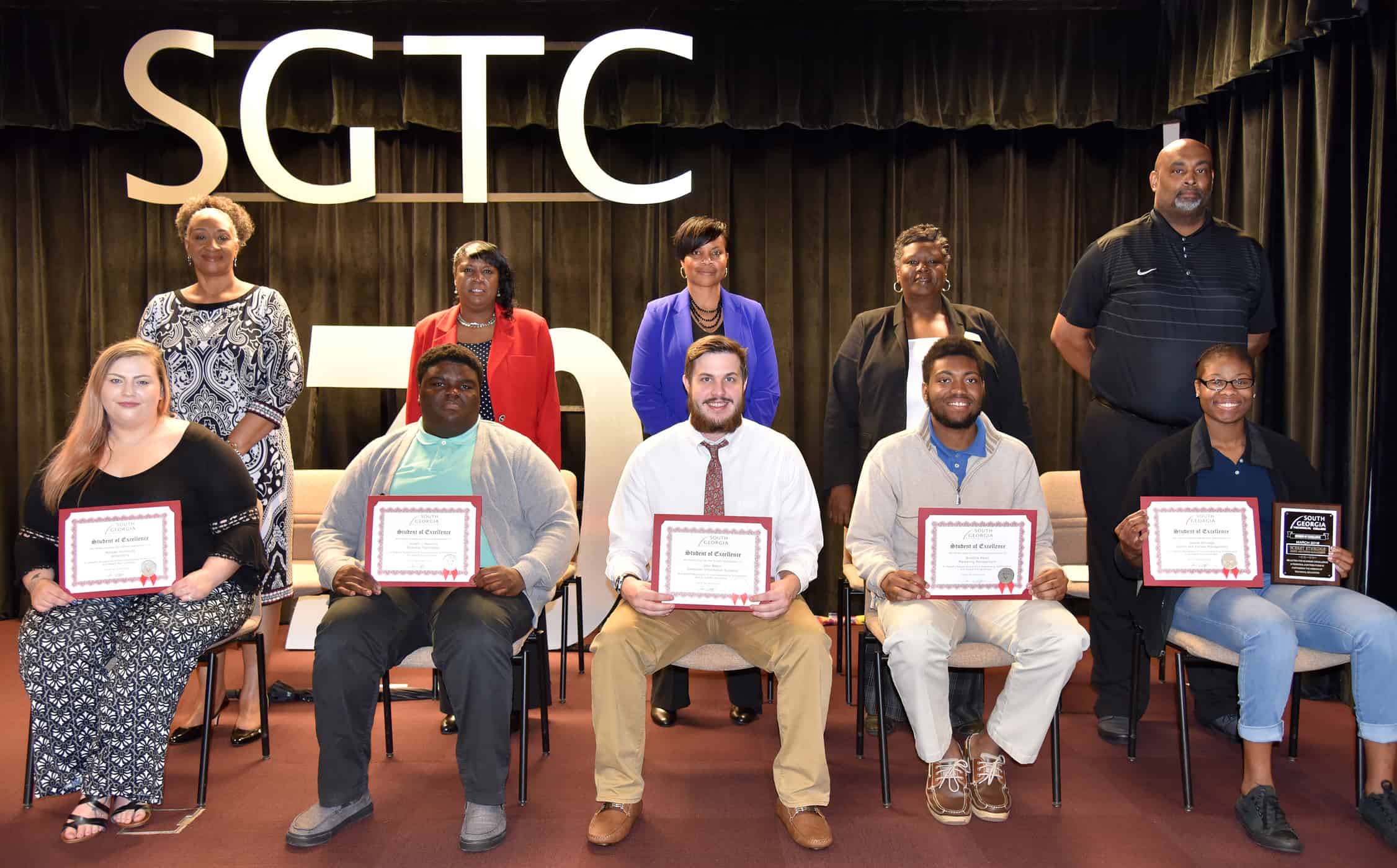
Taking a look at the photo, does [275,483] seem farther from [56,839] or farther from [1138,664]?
[1138,664]

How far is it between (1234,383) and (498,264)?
2.81m

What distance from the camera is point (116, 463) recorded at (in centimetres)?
326

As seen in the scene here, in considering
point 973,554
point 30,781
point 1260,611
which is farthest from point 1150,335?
point 30,781

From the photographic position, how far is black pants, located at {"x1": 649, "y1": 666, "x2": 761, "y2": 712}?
13.6 feet

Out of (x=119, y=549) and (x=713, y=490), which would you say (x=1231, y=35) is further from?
(x=119, y=549)

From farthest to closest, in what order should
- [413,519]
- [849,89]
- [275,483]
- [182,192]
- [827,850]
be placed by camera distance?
[849,89] → [182,192] → [275,483] → [413,519] → [827,850]

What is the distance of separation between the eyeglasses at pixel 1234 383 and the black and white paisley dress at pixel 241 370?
11.4ft

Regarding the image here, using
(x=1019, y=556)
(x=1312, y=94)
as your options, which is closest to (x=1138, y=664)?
(x=1019, y=556)

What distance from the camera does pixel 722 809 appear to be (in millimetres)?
3256

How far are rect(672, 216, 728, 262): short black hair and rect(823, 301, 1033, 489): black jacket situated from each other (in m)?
0.72

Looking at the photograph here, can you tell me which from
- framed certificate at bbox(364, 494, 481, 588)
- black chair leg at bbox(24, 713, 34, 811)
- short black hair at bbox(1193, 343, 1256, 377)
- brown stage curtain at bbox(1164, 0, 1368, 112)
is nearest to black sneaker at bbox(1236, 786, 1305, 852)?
black chair leg at bbox(24, 713, 34, 811)

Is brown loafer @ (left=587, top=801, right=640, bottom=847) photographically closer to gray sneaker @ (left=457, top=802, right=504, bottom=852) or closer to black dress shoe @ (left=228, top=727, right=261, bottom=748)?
gray sneaker @ (left=457, top=802, right=504, bottom=852)

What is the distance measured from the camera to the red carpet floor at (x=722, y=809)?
9.52 feet

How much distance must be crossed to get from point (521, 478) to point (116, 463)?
52.0 inches
